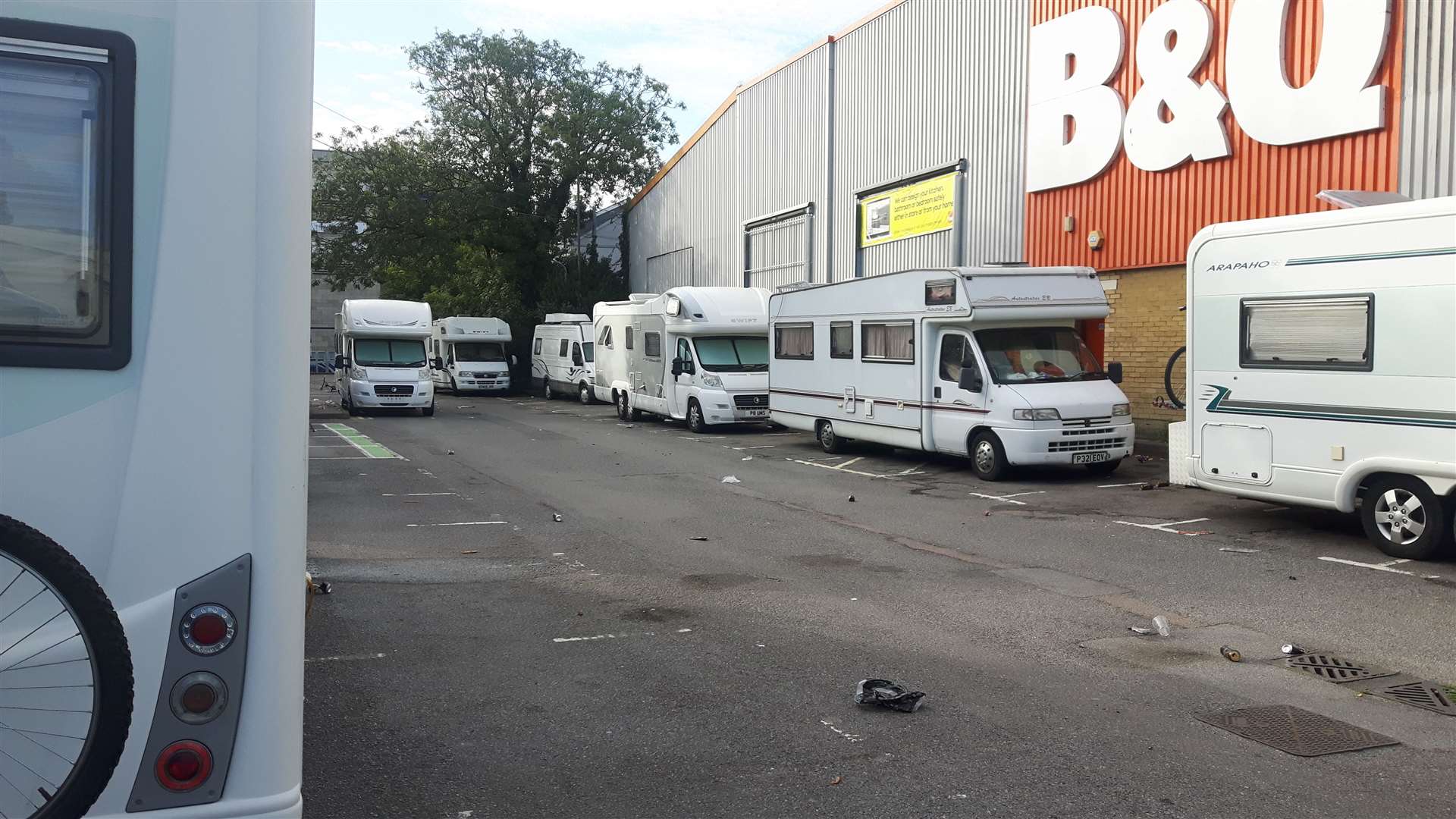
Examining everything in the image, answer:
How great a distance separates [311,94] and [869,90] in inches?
1009

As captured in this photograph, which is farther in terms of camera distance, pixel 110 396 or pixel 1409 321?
pixel 1409 321

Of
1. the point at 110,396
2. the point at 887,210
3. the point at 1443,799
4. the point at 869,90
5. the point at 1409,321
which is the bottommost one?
the point at 1443,799

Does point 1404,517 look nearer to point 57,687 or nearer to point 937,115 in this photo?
point 57,687

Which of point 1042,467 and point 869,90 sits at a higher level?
point 869,90

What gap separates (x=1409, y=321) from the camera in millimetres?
9578

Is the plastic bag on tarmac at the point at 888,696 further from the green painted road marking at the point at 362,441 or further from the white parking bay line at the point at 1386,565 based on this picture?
the green painted road marking at the point at 362,441

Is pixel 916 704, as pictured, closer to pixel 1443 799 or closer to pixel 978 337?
pixel 1443 799

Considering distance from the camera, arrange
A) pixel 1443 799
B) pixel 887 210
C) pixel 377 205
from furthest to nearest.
Answer: pixel 377 205 → pixel 887 210 → pixel 1443 799

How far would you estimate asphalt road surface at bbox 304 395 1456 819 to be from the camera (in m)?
4.86

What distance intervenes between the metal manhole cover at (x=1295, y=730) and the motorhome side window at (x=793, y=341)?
13922mm

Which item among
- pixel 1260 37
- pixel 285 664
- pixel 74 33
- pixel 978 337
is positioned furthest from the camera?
pixel 1260 37

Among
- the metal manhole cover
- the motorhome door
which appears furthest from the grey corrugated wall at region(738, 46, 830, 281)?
the metal manhole cover

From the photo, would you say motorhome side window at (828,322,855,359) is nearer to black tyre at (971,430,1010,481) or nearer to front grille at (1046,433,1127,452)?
black tyre at (971,430,1010,481)

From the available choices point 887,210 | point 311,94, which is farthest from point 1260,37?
point 311,94
